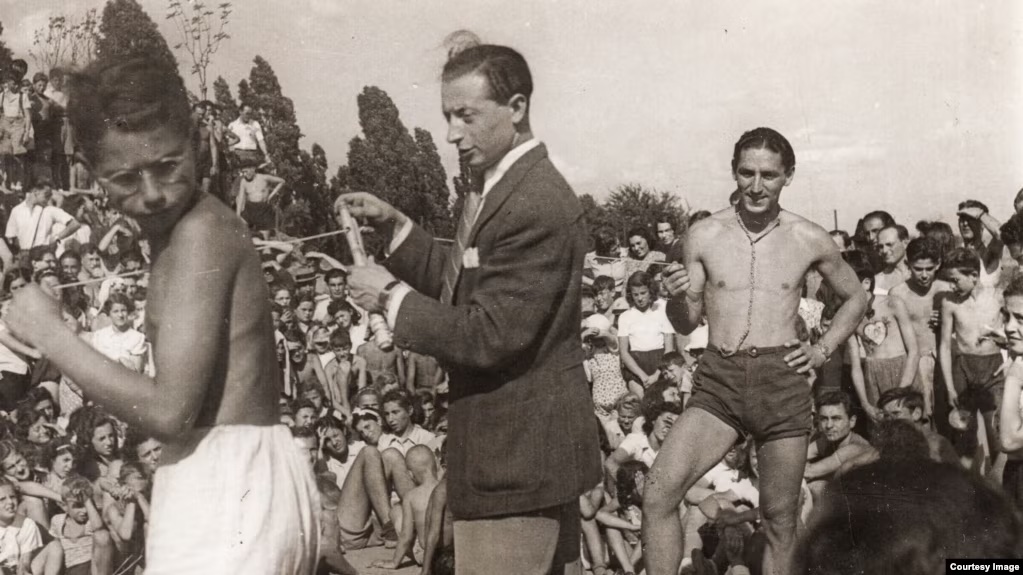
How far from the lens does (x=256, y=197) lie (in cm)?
1062

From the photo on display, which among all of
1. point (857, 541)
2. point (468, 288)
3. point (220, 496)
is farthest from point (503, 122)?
point (857, 541)

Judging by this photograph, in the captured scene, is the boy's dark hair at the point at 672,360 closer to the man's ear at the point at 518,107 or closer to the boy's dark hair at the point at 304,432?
the boy's dark hair at the point at 304,432

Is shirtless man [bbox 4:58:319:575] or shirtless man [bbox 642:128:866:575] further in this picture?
shirtless man [bbox 642:128:866:575]

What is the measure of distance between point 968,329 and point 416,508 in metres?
3.26

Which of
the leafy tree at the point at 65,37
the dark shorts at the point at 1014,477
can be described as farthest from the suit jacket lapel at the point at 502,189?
the dark shorts at the point at 1014,477

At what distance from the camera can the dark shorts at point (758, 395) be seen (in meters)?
4.47

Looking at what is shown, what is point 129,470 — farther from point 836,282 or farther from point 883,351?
point 883,351

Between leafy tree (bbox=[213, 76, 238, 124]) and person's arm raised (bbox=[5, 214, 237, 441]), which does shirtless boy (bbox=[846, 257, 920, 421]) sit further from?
leafy tree (bbox=[213, 76, 238, 124])

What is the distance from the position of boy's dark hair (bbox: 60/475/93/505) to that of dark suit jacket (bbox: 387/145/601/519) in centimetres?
392

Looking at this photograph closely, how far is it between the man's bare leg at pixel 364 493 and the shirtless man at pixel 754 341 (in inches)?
110

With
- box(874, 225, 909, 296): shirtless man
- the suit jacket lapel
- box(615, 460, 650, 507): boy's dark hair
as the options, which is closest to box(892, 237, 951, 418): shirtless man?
box(874, 225, 909, 296): shirtless man

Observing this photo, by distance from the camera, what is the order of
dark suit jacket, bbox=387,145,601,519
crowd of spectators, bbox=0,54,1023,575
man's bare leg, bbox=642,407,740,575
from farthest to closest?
1. crowd of spectators, bbox=0,54,1023,575
2. man's bare leg, bbox=642,407,740,575
3. dark suit jacket, bbox=387,145,601,519

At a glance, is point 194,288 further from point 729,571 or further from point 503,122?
point 729,571

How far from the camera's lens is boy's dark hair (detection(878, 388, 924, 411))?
20.7ft
